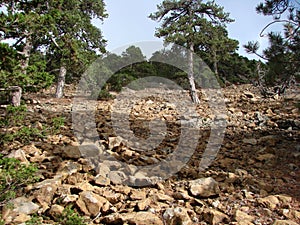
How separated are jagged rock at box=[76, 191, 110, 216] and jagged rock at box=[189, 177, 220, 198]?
163cm

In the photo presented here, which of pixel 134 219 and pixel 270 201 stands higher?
pixel 270 201

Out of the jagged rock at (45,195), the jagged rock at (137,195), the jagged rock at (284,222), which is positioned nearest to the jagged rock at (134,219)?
the jagged rock at (137,195)

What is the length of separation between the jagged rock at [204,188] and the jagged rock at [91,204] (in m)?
1.63

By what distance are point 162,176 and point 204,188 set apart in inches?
41.5

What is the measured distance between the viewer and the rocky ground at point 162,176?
395 centimetres

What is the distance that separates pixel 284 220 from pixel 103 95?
41.6 feet

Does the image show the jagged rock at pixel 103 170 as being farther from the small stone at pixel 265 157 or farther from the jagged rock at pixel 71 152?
the small stone at pixel 265 157

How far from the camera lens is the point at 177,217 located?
3.86m

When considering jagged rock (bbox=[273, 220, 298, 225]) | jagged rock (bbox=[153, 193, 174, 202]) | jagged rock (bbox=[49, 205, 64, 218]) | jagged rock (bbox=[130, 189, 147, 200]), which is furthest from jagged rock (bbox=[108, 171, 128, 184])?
jagged rock (bbox=[273, 220, 298, 225])

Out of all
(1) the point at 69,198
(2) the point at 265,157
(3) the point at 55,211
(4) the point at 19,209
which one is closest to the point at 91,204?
(1) the point at 69,198

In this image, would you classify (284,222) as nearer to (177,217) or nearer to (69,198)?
(177,217)

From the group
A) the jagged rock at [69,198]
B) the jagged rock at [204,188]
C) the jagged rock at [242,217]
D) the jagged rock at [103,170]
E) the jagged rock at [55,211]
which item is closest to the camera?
the jagged rock at [55,211]

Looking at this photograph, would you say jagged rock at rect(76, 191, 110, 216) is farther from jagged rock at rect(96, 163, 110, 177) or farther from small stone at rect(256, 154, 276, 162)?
small stone at rect(256, 154, 276, 162)

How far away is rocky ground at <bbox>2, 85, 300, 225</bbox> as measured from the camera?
3953 mm
